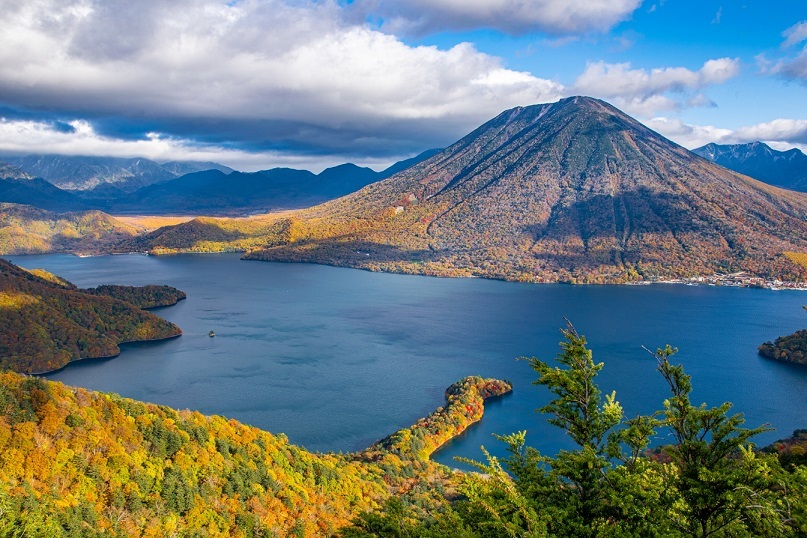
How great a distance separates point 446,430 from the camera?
4828 centimetres

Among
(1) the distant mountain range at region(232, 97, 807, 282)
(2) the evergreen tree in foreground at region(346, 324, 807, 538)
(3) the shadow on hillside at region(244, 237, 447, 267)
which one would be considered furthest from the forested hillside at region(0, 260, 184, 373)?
(3) the shadow on hillside at region(244, 237, 447, 267)

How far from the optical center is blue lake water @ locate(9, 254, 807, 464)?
5284 centimetres

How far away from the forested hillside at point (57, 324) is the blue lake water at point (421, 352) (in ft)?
10.2

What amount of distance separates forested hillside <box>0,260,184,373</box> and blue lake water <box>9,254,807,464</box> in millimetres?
3097

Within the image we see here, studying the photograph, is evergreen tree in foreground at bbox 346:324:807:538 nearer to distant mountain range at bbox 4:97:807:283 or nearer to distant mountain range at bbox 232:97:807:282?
distant mountain range at bbox 4:97:807:283

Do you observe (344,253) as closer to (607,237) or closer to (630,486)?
(607,237)

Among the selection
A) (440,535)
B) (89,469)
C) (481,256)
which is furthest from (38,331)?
(481,256)

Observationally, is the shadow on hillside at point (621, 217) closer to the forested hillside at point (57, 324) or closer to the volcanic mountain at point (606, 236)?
the volcanic mountain at point (606, 236)

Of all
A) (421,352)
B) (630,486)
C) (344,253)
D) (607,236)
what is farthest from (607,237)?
(630,486)

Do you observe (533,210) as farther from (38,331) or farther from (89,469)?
(89,469)

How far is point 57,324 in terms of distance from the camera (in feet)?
245

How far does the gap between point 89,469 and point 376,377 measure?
38091 mm

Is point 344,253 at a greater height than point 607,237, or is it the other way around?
point 607,237

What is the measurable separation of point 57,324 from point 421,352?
47764mm
